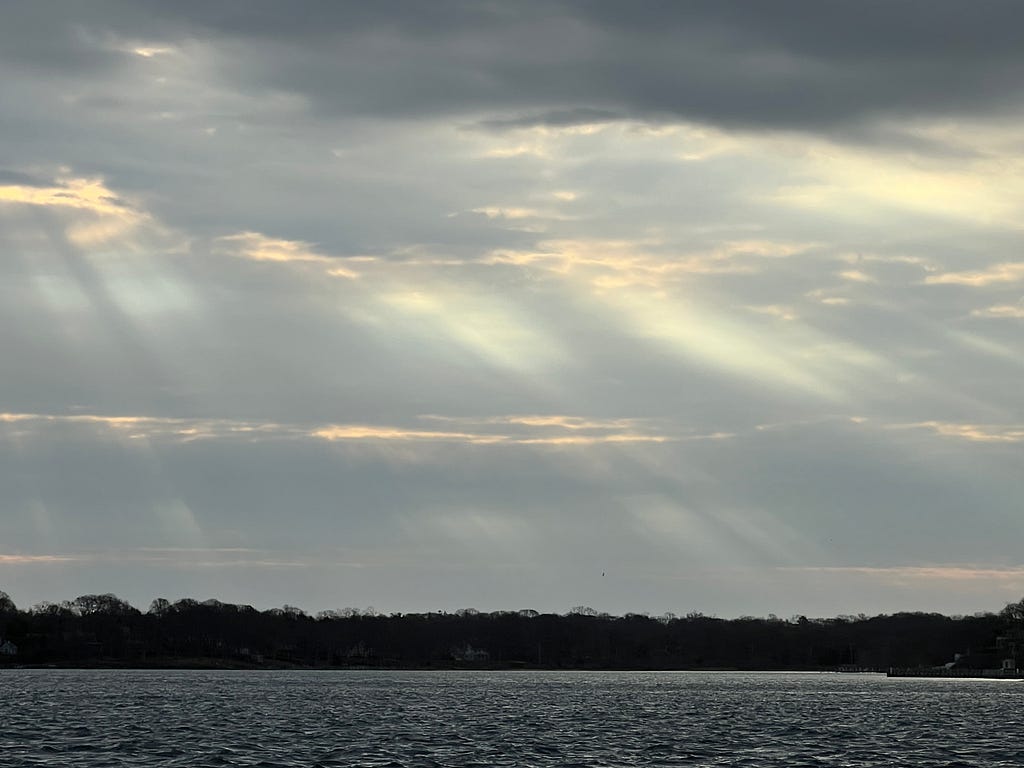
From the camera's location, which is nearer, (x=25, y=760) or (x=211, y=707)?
(x=25, y=760)

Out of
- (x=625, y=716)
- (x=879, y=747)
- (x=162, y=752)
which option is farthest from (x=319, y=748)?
(x=625, y=716)

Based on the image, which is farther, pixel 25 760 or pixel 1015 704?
pixel 1015 704

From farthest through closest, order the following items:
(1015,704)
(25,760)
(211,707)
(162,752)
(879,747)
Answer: (1015,704) → (211,707) → (879,747) → (162,752) → (25,760)

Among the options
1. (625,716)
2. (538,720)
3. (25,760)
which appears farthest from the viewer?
(625,716)

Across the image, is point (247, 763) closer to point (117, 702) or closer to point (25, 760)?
point (25, 760)

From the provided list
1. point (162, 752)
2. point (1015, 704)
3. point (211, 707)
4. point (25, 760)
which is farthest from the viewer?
point (1015, 704)

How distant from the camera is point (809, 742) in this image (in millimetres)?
103125

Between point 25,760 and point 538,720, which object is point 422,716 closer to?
point 538,720

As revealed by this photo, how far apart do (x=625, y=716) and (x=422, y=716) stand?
66.0 ft

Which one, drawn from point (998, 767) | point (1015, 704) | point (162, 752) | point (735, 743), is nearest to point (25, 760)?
point (162, 752)

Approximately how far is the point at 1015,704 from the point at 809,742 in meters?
96.5

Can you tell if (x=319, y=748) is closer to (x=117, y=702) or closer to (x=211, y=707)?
(x=211, y=707)

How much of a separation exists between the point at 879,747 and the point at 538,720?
1564 inches

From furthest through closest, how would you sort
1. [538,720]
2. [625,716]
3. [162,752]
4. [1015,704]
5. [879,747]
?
[1015,704] → [625,716] → [538,720] → [879,747] → [162,752]
